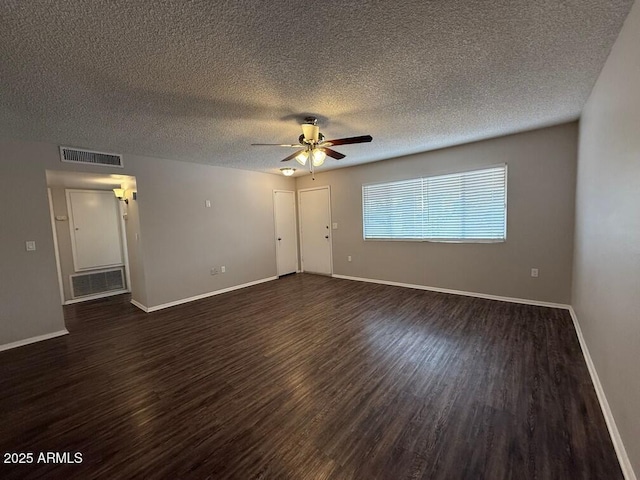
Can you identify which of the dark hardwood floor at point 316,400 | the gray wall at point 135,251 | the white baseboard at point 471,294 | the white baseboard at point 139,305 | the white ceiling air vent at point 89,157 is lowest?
the dark hardwood floor at point 316,400

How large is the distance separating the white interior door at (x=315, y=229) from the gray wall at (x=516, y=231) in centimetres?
147

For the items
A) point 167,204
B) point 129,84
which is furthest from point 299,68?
point 167,204

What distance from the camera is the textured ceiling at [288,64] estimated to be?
1.42 meters

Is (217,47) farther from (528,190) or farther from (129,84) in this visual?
(528,190)

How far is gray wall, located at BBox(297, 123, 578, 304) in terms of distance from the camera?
11.5 ft

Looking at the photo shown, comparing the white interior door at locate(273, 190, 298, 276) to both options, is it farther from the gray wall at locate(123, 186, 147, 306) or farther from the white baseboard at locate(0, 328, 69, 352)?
the white baseboard at locate(0, 328, 69, 352)

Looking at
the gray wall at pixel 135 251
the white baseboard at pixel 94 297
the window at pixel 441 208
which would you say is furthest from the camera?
the white baseboard at pixel 94 297

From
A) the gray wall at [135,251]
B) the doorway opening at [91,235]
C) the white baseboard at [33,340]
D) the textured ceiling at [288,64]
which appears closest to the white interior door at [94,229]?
the doorway opening at [91,235]

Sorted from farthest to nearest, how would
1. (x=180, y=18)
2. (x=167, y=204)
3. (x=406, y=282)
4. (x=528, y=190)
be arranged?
1. (x=406, y=282)
2. (x=167, y=204)
3. (x=528, y=190)
4. (x=180, y=18)

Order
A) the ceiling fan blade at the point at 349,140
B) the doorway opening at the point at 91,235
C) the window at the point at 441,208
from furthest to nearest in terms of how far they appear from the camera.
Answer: the doorway opening at the point at 91,235 → the window at the point at 441,208 → the ceiling fan blade at the point at 349,140

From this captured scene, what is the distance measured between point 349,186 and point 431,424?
4.66 m

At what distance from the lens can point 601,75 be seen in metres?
2.11

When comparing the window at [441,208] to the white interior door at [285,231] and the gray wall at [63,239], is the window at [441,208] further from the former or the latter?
the gray wall at [63,239]

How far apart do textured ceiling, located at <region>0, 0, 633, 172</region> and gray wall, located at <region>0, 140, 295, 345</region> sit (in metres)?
0.66
